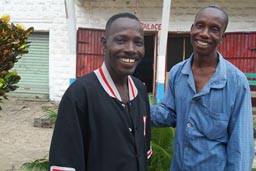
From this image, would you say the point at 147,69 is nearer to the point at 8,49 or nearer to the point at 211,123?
the point at 8,49

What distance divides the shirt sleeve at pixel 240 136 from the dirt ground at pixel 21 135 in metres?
3.49

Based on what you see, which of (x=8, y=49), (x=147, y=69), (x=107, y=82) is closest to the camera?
(x=107, y=82)

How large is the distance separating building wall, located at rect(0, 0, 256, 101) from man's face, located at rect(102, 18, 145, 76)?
6.18 meters

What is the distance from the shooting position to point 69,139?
151 centimetres

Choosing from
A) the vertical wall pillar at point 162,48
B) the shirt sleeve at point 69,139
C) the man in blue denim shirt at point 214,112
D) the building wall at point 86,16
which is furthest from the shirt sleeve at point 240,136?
the building wall at point 86,16

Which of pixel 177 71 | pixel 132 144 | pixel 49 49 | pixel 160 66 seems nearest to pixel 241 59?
pixel 160 66

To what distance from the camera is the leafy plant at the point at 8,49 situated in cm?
253

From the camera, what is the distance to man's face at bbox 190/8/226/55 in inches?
71.9

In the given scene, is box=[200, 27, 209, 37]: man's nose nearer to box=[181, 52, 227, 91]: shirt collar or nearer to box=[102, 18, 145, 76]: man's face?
box=[181, 52, 227, 91]: shirt collar

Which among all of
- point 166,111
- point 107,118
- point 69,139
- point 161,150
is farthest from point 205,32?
point 161,150

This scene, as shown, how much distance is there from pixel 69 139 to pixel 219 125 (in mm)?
774

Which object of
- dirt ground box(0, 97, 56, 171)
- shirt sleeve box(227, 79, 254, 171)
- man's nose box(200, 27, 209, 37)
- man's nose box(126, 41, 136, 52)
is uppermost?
man's nose box(200, 27, 209, 37)

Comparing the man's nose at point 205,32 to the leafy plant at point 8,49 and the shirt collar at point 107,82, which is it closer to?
the shirt collar at point 107,82

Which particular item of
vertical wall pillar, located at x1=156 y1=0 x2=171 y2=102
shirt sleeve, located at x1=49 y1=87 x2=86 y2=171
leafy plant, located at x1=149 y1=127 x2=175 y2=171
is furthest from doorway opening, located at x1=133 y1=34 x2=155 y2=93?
shirt sleeve, located at x1=49 y1=87 x2=86 y2=171
